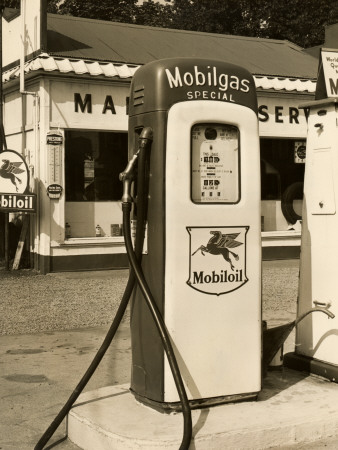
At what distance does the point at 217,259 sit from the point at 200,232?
0.72ft

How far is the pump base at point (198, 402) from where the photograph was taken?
200 inches

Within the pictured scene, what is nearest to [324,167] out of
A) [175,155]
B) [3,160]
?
[175,155]

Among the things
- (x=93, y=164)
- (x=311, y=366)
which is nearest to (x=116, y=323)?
(x=311, y=366)

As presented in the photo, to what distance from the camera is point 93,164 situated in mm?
13734

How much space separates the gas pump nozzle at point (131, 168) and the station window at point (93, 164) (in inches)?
328

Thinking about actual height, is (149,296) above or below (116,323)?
above

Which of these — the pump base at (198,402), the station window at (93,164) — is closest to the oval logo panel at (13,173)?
the station window at (93,164)

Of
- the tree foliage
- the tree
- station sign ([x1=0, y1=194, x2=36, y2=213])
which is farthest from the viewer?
the tree

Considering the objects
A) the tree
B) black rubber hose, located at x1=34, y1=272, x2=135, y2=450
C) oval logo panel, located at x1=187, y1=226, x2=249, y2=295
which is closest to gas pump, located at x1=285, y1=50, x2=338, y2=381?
oval logo panel, located at x1=187, y1=226, x2=249, y2=295

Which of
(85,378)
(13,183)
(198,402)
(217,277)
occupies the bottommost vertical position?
(198,402)

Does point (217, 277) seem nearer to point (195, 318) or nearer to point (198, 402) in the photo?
point (195, 318)

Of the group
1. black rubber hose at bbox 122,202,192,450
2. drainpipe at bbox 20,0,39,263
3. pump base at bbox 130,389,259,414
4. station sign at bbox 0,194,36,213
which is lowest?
pump base at bbox 130,389,259,414

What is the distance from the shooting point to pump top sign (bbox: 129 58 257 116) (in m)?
5.08

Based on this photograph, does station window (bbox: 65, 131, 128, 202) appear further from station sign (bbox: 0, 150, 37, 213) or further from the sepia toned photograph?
the sepia toned photograph
